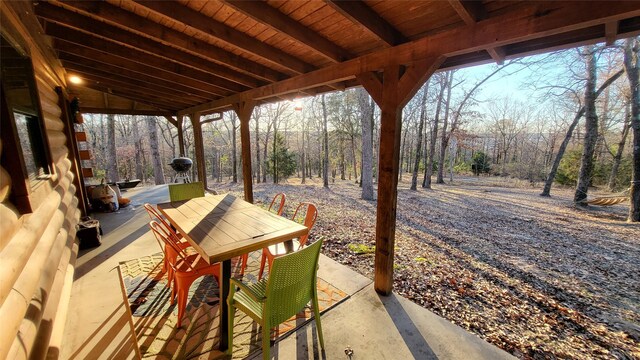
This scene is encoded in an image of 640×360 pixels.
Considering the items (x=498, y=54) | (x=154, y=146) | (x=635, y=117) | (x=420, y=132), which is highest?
(x=498, y=54)

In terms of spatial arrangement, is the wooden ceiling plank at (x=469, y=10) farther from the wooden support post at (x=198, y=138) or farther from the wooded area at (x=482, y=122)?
the wooden support post at (x=198, y=138)

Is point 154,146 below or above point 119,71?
below

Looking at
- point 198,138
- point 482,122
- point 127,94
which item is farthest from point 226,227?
point 482,122

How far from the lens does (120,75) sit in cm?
428

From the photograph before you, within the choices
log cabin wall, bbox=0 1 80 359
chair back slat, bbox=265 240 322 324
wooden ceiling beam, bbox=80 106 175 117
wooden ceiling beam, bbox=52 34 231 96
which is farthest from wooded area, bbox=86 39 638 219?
chair back slat, bbox=265 240 322 324

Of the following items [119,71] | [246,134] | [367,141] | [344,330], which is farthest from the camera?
[367,141]

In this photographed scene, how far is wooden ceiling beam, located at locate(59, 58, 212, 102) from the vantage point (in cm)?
384

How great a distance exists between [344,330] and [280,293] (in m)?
0.90

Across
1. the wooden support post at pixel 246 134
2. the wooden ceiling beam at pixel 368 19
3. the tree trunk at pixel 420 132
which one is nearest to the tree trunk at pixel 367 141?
the tree trunk at pixel 420 132

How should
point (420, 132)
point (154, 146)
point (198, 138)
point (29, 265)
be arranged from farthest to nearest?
point (154, 146), point (420, 132), point (198, 138), point (29, 265)

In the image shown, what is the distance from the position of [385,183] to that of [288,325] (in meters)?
1.59

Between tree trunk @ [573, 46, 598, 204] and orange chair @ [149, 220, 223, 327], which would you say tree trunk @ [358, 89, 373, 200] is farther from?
orange chair @ [149, 220, 223, 327]

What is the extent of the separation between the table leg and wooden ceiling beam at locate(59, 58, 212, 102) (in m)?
4.22

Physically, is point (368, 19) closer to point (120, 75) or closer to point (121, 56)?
point (121, 56)
